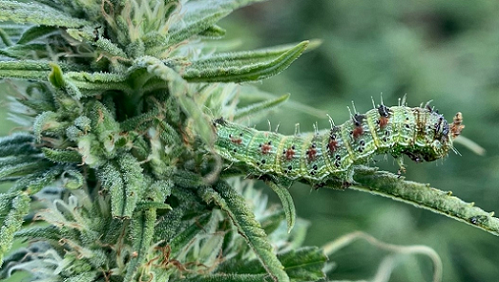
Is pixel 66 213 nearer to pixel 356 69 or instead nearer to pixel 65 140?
pixel 65 140

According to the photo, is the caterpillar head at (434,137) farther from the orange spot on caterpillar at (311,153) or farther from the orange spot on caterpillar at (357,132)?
the orange spot on caterpillar at (311,153)

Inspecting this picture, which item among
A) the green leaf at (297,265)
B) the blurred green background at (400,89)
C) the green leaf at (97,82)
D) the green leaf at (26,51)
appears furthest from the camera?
the blurred green background at (400,89)

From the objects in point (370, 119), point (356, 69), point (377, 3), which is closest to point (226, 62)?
point (370, 119)

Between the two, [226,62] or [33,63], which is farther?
[226,62]

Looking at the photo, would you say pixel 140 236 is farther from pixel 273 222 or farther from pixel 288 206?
pixel 273 222

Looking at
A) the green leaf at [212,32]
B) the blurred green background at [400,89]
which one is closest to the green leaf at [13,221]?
the green leaf at [212,32]

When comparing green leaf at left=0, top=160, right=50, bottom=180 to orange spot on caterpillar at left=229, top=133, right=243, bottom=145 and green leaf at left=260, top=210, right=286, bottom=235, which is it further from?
green leaf at left=260, top=210, right=286, bottom=235

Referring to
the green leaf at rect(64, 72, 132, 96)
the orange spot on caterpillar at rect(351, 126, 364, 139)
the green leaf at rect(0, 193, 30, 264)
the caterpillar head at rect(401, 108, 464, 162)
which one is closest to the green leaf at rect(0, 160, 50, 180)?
the green leaf at rect(0, 193, 30, 264)

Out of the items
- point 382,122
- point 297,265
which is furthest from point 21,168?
point 382,122
